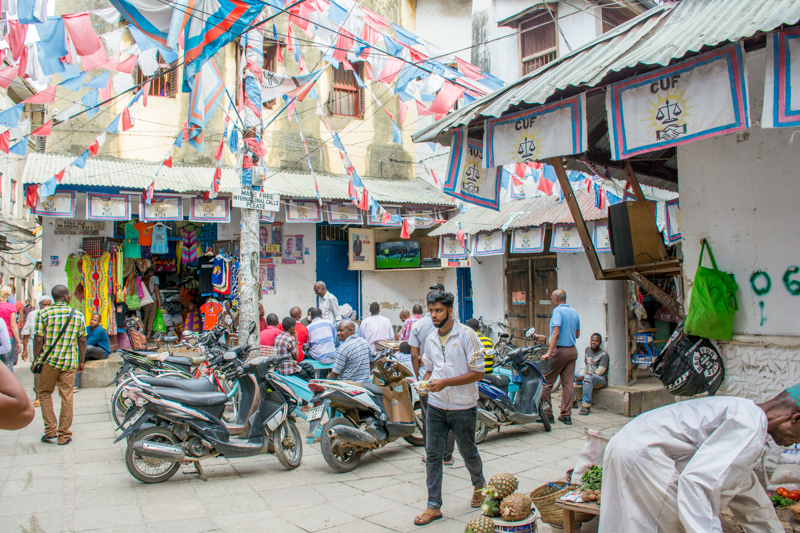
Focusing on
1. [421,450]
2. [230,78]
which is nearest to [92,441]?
[421,450]

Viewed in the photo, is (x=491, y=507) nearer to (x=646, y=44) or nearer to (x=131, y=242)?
(x=646, y=44)

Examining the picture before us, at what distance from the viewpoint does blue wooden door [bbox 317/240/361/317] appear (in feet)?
50.2

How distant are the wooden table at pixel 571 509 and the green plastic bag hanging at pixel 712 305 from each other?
1.75 m

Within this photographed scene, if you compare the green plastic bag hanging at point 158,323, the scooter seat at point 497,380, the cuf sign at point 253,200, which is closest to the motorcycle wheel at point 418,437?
the scooter seat at point 497,380

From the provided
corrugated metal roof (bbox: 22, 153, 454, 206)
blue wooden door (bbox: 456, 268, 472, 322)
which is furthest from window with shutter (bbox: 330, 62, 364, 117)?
blue wooden door (bbox: 456, 268, 472, 322)

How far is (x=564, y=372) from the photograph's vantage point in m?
8.52

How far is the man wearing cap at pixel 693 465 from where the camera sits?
2543 millimetres

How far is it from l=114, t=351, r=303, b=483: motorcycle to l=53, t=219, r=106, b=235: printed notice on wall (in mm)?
7085

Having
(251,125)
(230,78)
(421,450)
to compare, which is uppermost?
(230,78)

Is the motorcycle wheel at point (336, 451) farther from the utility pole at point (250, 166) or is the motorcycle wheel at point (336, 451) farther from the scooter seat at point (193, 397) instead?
the utility pole at point (250, 166)

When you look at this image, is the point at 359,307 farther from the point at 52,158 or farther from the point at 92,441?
the point at 92,441

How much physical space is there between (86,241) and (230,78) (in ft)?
17.0

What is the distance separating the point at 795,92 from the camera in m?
3.44

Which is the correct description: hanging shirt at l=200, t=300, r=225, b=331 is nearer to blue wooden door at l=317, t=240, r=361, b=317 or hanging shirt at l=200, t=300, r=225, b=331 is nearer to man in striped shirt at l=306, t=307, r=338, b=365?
blue wooden door at l=317, t=240, r=361, b=317
